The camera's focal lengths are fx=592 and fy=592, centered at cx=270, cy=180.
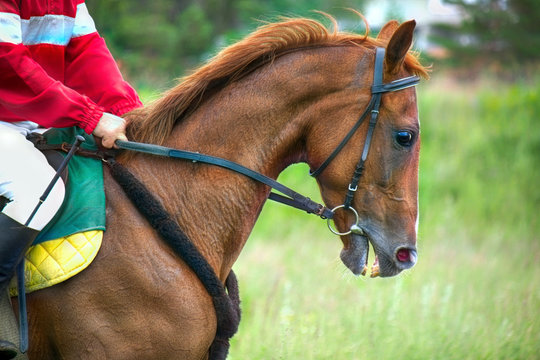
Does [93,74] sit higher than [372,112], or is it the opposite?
[372,112]

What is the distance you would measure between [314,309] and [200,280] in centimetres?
296

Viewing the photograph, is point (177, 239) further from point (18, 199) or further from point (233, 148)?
point (18, 199)

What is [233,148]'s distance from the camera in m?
2.72

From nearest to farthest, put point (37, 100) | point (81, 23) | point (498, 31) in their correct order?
point (37, 100)
point (81, 23)
point (498, 31)

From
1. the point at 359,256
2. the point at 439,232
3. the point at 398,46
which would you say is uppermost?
the point at 398,46

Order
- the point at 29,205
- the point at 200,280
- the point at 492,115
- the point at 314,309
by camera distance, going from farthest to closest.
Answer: the point at 492,115 < the point at 314,309 < the point at 200,280 < the point at 29,205

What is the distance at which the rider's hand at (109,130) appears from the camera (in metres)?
2.59

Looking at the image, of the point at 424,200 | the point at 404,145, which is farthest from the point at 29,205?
the point at 424,200

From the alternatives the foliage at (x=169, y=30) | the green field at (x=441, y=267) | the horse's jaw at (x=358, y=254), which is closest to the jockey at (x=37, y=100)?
the horse's jaw at (x=358, y=254)

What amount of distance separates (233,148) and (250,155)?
0.08m

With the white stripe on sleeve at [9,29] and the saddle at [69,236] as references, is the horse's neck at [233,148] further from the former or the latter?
the white stripe on sleeve at [9,29]

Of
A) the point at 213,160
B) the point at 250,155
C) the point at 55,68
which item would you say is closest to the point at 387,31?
the point at 250,155

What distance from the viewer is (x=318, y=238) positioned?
851 cm

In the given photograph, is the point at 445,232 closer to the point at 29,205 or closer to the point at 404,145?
the point at 404,145
